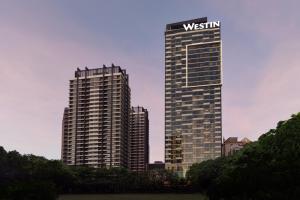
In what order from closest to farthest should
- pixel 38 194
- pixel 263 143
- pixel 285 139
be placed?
pixel 38 194 < pixel 285 139 < pixel 263 143

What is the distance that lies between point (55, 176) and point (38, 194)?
68564 millimetres

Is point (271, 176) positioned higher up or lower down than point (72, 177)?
higher up

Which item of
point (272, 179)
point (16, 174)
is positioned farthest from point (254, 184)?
point (16, 174)

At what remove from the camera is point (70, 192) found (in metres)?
121

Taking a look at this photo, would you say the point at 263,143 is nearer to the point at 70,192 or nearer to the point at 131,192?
the point at 131,192

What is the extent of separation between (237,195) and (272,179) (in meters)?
4.53

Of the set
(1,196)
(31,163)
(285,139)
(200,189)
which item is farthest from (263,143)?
(31,163)

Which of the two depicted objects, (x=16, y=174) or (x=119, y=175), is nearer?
(x=16, y=174)

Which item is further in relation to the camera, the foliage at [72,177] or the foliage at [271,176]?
the foliage at [72,177]

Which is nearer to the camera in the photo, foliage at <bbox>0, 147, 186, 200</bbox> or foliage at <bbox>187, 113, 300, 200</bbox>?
foliage at <bbox>187, 113, 300, 200</bbox>

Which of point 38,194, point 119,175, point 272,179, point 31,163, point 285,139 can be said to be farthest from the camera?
point 119,175

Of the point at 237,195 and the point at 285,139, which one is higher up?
the point at 285,139

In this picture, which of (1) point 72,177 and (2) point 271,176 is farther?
(1) point 72,177

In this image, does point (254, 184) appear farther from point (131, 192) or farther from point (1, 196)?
point (131, 192)
